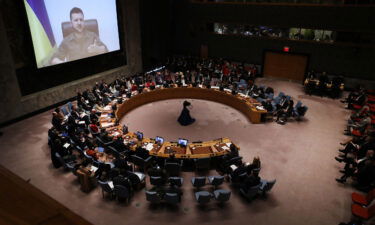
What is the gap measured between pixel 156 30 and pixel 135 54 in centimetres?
303

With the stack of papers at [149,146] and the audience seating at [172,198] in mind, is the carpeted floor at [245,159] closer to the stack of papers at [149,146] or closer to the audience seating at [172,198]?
the audience seating at [172,198]

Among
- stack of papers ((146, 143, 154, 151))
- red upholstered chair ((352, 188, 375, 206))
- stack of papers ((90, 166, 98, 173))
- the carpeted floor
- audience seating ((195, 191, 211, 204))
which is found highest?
stack of papers ((146, 143, 154, 151))

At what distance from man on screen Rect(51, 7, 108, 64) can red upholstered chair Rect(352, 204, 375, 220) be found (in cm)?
1443

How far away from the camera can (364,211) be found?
7395 millimetres

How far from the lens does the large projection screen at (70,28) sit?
13.5 meters

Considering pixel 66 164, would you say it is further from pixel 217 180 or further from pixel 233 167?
pixel 233 167

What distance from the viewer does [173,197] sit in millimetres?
7918

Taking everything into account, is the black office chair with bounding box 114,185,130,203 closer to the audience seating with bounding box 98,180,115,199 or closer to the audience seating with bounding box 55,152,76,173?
the audience seating with bounding box 98,180,115,199

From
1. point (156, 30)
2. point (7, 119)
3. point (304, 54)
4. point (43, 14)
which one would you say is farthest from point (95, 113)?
point (304, 54)

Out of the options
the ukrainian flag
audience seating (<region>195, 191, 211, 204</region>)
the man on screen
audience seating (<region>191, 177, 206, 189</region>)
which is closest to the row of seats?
audience seating (<region>191, 177, 206, 189</region>)

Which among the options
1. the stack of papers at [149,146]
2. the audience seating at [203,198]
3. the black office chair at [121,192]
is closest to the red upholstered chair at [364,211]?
the audience seating at [203,198]

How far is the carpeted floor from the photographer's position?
26.4 feet

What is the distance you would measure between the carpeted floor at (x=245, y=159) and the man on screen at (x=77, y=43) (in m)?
3.33

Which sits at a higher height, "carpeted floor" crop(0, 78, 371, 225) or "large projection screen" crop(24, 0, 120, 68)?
"large projection screen" crop(24, 0, 120, 68)
